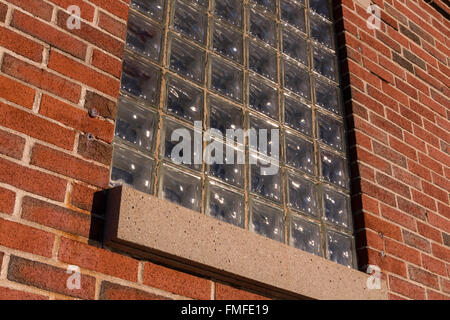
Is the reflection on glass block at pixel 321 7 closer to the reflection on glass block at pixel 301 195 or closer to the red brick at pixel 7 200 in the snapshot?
the reflection on glass block at pixel 301 195

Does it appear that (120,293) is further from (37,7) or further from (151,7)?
(151,7)


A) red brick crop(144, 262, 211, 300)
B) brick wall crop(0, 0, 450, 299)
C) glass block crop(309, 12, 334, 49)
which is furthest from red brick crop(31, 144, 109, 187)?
glass block crop(309, 12, 334, 49)

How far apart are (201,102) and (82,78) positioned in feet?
1.97

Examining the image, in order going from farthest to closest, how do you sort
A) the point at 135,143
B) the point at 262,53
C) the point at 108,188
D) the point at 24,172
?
the point at 262,53, the point at 135,143, the point at 108,188, the point at 24,172

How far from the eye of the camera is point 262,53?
2.96m

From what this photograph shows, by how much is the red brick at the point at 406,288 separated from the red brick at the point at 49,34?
169 cm

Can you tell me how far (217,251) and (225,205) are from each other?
1.09ft

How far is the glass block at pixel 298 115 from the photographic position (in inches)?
113

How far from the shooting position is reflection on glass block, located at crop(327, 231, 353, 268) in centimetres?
268

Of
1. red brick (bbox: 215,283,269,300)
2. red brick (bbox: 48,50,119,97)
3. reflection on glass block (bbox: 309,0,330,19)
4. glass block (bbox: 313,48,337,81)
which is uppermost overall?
reflection on glass block (bbox: 309,0,330,19)

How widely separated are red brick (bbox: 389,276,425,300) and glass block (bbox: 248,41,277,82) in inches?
44.3

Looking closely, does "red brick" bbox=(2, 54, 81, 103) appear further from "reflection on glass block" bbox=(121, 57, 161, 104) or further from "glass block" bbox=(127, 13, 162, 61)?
"glass block" bbox=(127, 13, 162, 61)

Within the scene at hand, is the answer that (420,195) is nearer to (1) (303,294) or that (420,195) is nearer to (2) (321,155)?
(2) (321,155)

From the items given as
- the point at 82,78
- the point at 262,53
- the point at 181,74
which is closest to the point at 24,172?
the point at 82,78
